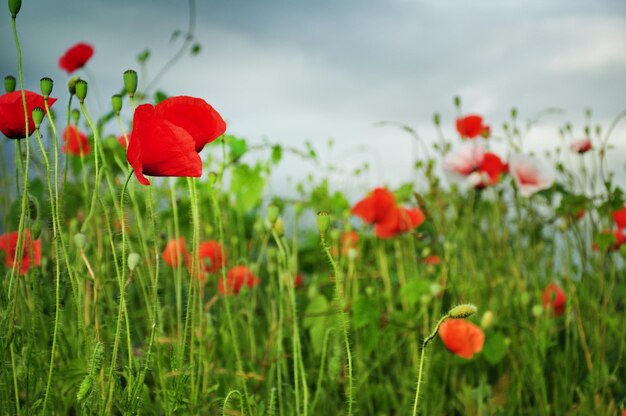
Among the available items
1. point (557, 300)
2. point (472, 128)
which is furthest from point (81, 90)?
point (557, 300)

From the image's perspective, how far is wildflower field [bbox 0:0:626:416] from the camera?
0.98 meters

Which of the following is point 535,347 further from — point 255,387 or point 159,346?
point 159,346

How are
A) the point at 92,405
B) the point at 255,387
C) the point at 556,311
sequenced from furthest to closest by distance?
1. the point at 556,311
2. the point at 255,387
3. the point at 92,405

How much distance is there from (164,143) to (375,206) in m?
1.23

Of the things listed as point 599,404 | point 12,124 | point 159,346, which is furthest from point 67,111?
point 599,404

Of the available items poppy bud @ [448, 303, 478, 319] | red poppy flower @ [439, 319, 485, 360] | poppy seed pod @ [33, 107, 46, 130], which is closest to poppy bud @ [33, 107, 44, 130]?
poppy seed pod @ [33, 107, 46, 130]

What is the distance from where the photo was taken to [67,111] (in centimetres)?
122

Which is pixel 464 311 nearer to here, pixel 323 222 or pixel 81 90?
pixel 323 222

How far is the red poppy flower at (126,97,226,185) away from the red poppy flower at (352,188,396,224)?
3.80 ft

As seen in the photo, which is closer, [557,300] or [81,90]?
[81,90]

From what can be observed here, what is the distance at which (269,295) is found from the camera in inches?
75.6

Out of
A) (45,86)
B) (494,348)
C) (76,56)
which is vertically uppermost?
(76,56)

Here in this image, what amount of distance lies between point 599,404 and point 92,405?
1.27 metres

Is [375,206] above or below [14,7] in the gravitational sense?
below
